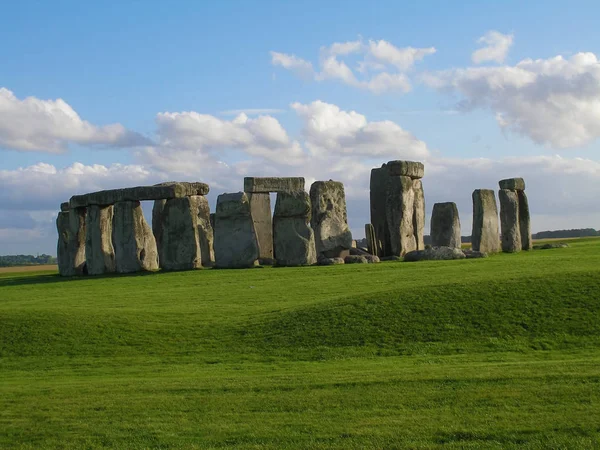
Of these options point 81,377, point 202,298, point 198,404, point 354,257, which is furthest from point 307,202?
point 198,404

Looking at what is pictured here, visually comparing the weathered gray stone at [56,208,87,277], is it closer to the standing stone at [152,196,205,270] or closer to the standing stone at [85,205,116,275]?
the standing stone at [85,205,116,275]

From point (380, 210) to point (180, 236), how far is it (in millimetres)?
9039

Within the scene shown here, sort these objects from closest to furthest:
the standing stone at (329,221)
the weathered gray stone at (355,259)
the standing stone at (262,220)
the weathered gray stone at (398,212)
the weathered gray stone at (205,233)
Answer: the weathered gray stone at (355,259) → the standing stone at (329,221) → the weathered gray stone at (398,212) → the weathered gray stone at (205,233) → the standing stone at (262,220)

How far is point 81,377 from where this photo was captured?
14750 mm

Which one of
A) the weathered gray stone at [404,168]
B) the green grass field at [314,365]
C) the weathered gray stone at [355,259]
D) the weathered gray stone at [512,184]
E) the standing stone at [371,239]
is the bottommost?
the green grass field at [314,365]

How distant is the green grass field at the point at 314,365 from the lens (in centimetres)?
1001

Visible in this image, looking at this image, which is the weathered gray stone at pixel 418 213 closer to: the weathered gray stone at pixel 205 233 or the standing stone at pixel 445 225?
the standing stone at pixel 445 225

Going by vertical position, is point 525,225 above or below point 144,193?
below

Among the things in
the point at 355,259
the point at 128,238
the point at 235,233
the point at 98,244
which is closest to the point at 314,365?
the point at 355,259

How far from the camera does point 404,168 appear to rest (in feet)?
113

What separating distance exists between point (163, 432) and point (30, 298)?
16.7 meters

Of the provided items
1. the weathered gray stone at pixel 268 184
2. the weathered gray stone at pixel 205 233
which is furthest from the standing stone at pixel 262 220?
the weathered gray stone at pixel 205 233

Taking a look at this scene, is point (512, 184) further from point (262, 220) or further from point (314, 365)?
point (314, 365)

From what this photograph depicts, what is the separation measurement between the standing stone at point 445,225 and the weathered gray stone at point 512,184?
353 centimetres
